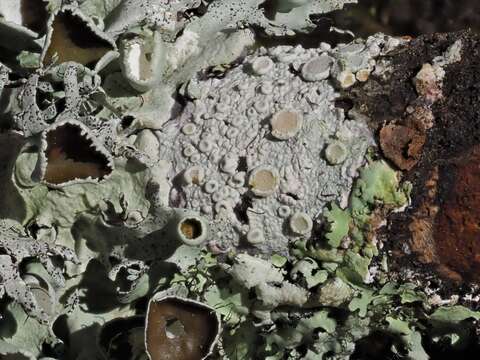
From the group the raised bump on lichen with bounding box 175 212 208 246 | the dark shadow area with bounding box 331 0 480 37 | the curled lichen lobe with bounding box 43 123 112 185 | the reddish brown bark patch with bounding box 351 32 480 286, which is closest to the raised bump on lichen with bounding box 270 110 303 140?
the reddish brown bark patch with bounding box 351 32 480 286

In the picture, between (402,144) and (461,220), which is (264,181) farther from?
(461,220)

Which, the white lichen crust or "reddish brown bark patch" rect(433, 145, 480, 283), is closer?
"reddish brown bark patch" rect(433, 145, 480, 283)

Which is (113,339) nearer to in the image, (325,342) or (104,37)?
(325,342)

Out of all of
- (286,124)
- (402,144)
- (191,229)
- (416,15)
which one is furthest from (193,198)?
(416,15)

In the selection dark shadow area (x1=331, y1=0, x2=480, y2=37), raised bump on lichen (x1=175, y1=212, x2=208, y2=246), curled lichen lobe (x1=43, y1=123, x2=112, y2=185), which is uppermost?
curled lichen lobe (x1=43, y1=123, x2=112, y2=185)

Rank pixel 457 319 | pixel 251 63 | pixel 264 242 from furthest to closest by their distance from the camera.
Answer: pixel 251 63
pixel 264 242
pixel 457 319

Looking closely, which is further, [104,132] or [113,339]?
[113,339]

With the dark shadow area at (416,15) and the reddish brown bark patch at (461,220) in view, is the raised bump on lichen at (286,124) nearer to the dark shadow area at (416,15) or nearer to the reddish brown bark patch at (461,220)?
the reddish brown bark patch at (461,220)

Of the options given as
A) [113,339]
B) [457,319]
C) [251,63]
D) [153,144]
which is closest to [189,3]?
[251,63]

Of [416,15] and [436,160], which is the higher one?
[436,160]

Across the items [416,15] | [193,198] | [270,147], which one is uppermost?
[270,147]

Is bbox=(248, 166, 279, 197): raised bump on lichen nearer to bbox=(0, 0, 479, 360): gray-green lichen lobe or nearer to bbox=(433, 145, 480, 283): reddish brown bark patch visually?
bbox=(0, 0, 479, 360): gray-green lichen lobe
